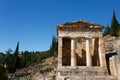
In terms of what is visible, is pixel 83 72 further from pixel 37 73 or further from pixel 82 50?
pixel 37 73

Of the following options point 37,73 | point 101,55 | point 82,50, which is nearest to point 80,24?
point 82,50

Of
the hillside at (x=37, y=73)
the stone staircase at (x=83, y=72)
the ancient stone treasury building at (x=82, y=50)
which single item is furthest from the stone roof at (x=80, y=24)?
the hillside at (x=37, y=73)

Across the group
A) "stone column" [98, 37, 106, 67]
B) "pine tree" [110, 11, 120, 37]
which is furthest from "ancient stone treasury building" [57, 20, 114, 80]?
"pine tree" [110, 11, 120, 37]

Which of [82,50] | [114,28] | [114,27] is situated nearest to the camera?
[82,50]

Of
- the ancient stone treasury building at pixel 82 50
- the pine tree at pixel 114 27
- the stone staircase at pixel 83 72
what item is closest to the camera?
the stone staircase at pixel 83 72

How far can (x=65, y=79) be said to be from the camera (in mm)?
19438

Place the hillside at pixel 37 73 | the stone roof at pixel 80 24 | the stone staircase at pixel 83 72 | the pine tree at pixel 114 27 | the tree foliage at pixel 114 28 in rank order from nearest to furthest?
the stone staircase at pixel 83 72 → the stone roof at pixel 80 24 → the hillside at pixel 37 73 → the tree foliage at pixel 114 28 → the pine tree at pixel 114 27

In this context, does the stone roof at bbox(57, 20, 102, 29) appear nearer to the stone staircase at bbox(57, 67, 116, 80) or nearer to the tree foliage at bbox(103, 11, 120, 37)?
the stone staircase at bbox(57, 67, 116, 80)

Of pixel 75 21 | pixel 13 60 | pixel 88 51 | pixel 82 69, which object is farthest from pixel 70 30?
pixel 13 60

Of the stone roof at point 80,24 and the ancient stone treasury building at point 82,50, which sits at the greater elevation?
the stone roof at point 80,24

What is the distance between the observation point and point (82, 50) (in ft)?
93.3

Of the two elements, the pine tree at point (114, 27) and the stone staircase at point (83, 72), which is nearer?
the stone staircase at point (83, 72)

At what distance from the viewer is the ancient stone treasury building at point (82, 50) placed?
22.5 m

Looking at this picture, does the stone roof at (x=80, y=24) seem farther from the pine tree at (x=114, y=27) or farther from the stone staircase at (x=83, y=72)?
the pine tree at (x=114, y=27)
